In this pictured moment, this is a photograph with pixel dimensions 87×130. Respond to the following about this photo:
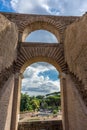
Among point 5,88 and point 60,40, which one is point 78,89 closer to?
point 5,88

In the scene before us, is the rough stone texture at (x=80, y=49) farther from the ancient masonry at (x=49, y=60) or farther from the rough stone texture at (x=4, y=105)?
the rough stone texture at (x=4, y=105)

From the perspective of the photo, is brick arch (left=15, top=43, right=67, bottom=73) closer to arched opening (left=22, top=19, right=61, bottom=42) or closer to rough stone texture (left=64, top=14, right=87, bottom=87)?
arched opening (left=22, top=19, right=61, bottom=42)

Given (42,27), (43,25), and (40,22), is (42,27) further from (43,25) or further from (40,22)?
(40,22)

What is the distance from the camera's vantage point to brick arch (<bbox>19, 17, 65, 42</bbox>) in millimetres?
10906

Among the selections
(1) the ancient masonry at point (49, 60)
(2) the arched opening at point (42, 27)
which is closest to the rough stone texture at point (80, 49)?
(1) the ancient masonry at point (49, 60)

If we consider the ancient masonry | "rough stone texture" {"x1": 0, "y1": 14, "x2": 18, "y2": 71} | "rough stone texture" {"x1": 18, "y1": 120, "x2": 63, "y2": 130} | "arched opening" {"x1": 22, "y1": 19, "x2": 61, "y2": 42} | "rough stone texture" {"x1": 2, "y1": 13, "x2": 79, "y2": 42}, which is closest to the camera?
A: the ancient masonry

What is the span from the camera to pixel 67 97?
350 inches

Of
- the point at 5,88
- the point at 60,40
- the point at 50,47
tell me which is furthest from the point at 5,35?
the point at 60,40

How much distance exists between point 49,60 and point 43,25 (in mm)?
3317

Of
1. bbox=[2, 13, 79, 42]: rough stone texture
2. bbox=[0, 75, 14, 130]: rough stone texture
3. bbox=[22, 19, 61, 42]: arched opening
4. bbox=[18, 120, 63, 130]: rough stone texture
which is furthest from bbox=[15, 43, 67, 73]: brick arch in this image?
bbox=[18, 120, 63, 130]: rough stone texture

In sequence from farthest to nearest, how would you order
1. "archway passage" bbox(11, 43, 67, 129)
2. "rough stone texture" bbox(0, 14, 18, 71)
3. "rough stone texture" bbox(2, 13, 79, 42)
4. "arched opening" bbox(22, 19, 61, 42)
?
"arched opening" bbox(22, 19, 61, 42)
"rough stone texture" bbox(2, 13, 79, 42)
"archway passage" bbox(11, 43, 67, 129)
"rough stone texture" bbox(0, 14, 18, 71)

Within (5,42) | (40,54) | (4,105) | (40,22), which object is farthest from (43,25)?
(4,105)

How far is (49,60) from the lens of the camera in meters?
10.4

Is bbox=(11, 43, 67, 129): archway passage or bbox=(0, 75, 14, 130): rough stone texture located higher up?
bbox=(11, 43, 67, 129): archway passage
